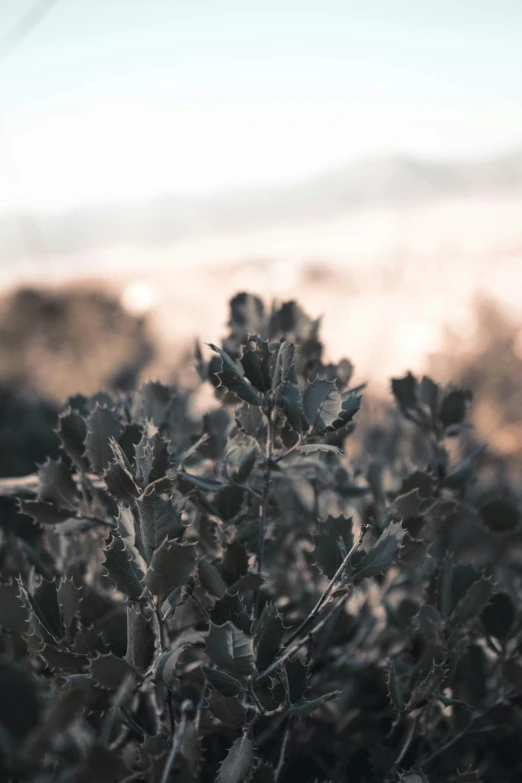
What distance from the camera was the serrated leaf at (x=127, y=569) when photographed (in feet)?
2.32

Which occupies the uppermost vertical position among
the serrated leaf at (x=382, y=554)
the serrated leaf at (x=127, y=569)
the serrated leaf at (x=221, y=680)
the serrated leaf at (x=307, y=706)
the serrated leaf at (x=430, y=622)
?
the serrated leaf at (x=127, y=569)

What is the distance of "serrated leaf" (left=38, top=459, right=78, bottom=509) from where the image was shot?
37.1 inches

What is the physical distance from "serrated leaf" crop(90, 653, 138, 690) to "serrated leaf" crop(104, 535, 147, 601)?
0.07 metres

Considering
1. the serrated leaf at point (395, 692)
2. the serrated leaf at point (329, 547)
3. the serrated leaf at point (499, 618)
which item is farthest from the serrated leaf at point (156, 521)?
the serrated leaf at point (499, 618)

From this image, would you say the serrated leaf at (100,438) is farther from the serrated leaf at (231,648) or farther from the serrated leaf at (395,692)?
the serrated leaf at (395,692)

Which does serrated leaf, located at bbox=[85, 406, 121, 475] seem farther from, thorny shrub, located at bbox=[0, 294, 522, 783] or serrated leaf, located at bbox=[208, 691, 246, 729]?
serrated leaf, located at bbox=[208, 691, 246, 729]

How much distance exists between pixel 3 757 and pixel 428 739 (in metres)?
0.68

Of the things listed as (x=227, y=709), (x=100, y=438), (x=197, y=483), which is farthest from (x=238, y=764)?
(x=100, y=438)

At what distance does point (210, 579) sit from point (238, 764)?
19 cm

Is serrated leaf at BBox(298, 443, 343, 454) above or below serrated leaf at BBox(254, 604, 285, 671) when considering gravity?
above

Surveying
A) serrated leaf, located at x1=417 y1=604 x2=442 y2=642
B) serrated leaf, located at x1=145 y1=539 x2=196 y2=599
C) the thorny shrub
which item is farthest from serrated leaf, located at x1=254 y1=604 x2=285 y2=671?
serrated leaf, located at x1=417 y1=604 x2=442 y2=642

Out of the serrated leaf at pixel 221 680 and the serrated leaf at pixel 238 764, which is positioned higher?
the serrated leaf at pixel 221 680

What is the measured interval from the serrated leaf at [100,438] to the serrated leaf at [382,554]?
13.0 inches

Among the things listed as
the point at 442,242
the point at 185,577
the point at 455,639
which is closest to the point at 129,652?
the point at 185,577
